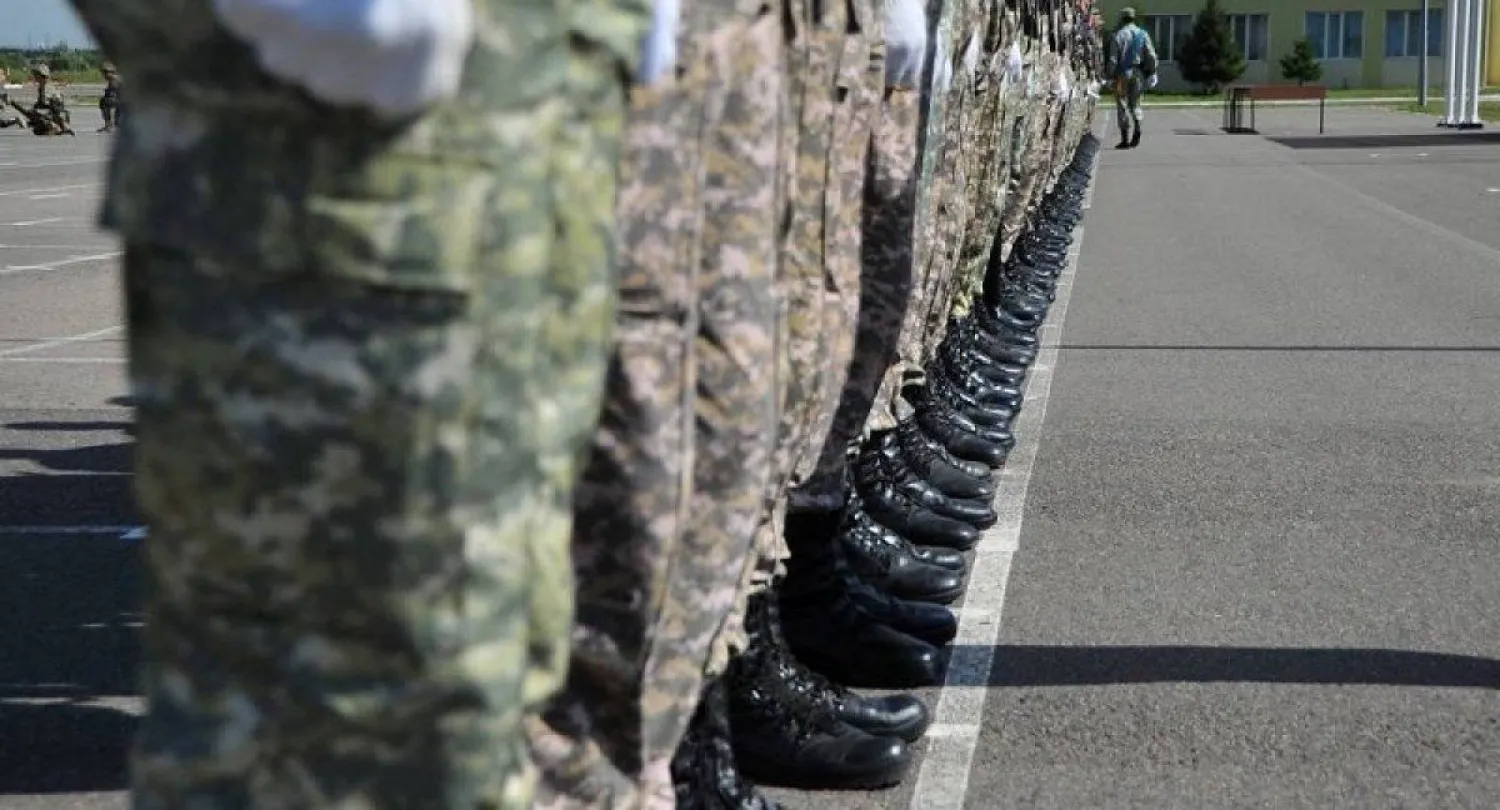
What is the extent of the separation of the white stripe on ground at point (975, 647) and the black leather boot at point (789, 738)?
108 mm

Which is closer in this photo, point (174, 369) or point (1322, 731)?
point (174, 369)

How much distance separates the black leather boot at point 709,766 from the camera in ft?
9.77

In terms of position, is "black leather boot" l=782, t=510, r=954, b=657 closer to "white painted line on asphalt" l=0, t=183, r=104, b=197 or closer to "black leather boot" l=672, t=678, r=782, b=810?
"black leather boot" l=672, t=678, r=782, b=810

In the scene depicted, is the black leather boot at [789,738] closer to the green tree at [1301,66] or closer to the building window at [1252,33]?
the green tree at [1301,66]

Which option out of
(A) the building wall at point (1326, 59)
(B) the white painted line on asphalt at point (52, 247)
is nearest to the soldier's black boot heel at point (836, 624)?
(B) the white painted line on asphalt at point (52, 247)

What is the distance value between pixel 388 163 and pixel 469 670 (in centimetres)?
41

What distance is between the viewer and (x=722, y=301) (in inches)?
99.0

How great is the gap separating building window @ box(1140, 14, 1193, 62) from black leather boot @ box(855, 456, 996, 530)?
70393 mm

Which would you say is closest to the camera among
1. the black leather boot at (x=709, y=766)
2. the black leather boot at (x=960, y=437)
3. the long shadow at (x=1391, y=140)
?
the black leather boot at (x=709, y=766)

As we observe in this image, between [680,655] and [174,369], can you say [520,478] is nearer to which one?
[174,369]

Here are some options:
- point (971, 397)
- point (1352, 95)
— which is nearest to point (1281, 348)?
point (971, 397)

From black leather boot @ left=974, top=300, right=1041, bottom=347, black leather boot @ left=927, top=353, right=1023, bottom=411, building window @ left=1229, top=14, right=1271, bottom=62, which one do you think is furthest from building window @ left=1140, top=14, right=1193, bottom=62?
black leather boot @ left=927, top=353, right=1023, bottom=411

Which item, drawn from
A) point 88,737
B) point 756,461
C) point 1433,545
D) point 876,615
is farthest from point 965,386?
point 756,461

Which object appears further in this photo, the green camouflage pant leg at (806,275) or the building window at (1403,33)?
the building window at (1403,33)
